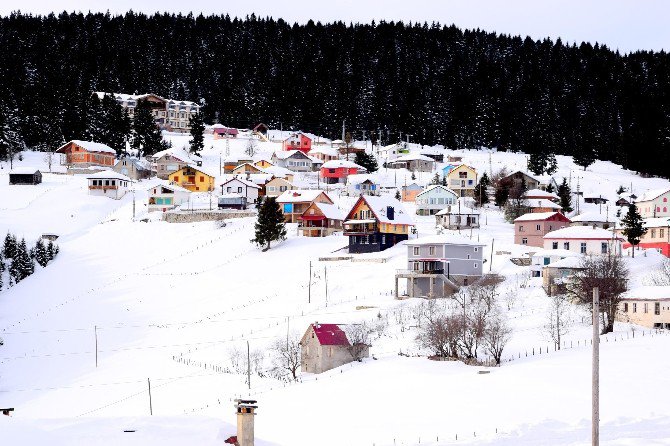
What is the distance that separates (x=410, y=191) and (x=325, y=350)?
60.1 metres

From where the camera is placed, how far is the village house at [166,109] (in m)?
152

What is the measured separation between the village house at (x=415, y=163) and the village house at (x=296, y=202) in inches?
1468

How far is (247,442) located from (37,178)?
92.7 meters

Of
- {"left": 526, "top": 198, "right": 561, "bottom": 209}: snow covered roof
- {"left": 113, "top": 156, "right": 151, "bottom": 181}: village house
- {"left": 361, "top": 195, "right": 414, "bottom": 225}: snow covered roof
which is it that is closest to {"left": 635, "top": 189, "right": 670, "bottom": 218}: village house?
{"left": 526, "top": 198, "right": 561, "bottom": 209}: snow covered roof

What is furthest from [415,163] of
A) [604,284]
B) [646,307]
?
[646,307]

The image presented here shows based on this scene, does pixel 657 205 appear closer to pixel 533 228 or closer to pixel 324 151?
pixel 533 228

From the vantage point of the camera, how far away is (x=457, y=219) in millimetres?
90125

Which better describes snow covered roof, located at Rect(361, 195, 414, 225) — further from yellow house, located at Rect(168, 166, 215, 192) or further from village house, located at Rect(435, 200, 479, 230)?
yellow house, located at Rect(168, 166, 215, 192)

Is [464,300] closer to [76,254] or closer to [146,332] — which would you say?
[146,332]

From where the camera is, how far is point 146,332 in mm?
63219

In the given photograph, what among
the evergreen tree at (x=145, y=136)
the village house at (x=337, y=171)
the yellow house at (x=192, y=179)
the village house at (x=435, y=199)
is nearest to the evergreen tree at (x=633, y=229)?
the village house at (x=435, y=199)

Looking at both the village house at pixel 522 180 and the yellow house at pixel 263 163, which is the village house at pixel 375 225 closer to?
the village house at pixel 522 180

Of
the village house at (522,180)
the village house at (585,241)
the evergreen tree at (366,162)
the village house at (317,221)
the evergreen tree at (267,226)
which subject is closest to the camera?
the village house at (585,241)

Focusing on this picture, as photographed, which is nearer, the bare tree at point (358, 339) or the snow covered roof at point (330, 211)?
the bare tree at point (358, 339)
